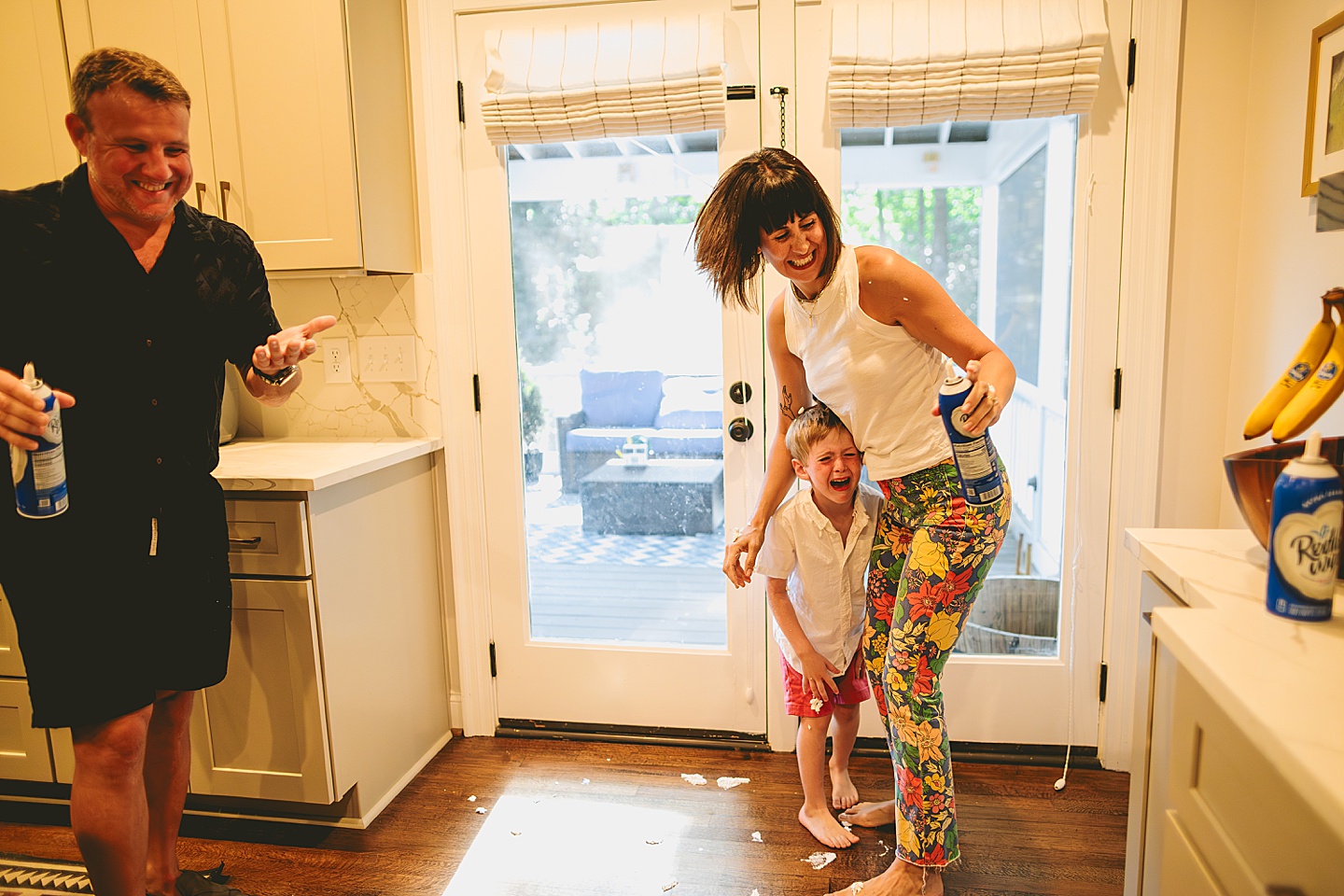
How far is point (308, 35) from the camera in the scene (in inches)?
81.2

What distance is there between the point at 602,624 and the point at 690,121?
1.49 metres

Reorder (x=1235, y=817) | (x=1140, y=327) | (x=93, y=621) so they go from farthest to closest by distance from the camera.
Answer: (x=1140, y=327)
(x=93, y=621)
(x=1235, y=817)

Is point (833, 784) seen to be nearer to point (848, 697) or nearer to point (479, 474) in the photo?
point (848, 697)

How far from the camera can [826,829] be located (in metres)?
1.94

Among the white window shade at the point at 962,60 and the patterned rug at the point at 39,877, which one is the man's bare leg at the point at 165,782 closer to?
the patterned rug at the point at 39,877

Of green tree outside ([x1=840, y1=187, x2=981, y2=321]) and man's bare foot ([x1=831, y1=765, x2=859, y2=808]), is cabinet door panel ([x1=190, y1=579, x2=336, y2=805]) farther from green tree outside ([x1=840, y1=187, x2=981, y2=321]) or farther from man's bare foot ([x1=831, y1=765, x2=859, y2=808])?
green tree outside ([x1=840, y1=187, x2=981, y2=321])

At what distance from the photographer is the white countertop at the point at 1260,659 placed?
651 millimetres

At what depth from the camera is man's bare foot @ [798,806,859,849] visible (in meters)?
1.91

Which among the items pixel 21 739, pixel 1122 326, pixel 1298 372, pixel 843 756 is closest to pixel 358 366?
pixel 21 739

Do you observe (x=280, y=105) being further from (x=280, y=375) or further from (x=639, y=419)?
(x=639, y=419)

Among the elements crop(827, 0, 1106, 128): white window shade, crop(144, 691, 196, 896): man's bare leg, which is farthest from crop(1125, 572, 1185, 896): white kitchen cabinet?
crop(144, 691, 196, 896): man's bare leg

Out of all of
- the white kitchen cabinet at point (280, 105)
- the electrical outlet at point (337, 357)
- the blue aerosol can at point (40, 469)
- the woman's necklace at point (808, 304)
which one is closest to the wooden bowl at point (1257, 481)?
the woman's necklace at point (808, 304)

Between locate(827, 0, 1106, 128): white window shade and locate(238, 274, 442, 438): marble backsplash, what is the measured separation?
4.38 ft

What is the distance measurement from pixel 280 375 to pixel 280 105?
911 mm
